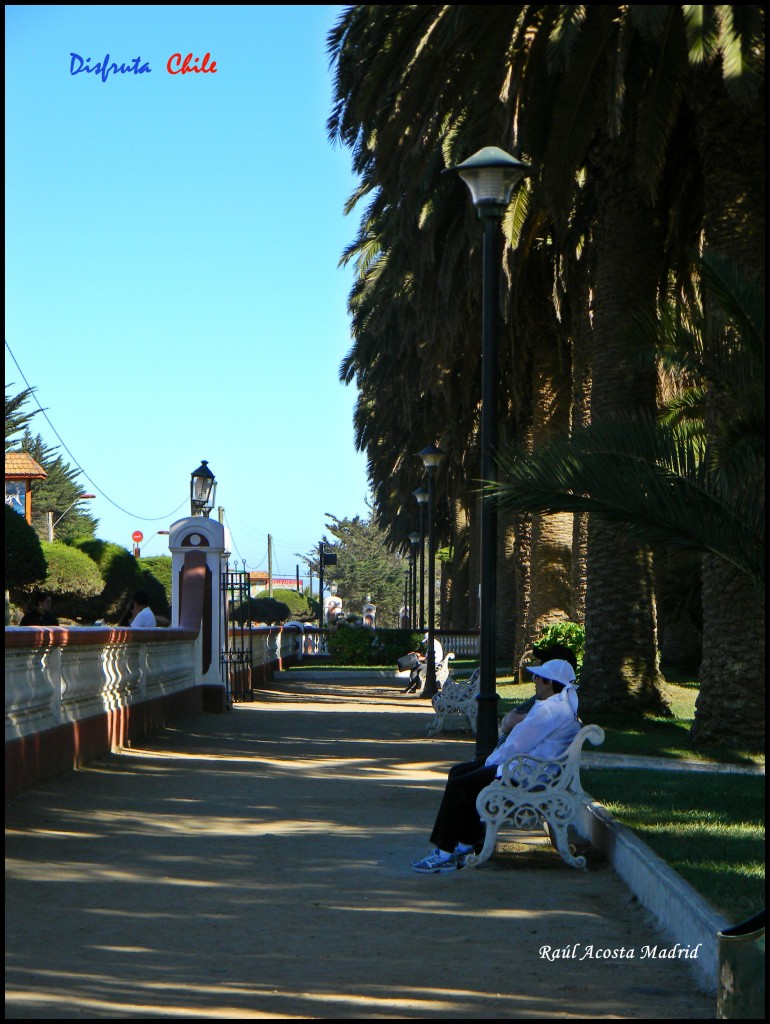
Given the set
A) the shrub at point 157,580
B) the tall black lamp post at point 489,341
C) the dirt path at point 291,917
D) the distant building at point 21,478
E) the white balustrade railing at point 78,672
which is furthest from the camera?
the distant building at point 21,478

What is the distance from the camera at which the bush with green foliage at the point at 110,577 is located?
47.7m

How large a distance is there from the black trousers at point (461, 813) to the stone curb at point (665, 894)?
856mm

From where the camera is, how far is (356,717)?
66.8 ft

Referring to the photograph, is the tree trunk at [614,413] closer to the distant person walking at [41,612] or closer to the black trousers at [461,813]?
the distant person walking at [41,612]

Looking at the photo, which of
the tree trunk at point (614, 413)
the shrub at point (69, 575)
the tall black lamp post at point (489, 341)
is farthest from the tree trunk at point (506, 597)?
the tall black lamp post at point (489, 341)

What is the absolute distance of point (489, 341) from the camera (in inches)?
410

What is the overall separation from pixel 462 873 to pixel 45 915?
2562 mm

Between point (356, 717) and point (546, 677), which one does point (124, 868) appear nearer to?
point (546, 677)

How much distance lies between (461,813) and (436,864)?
360 mm

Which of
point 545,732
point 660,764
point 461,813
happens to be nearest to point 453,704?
point 660,764

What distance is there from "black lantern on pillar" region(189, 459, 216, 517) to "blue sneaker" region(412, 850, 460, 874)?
1367 centimetres

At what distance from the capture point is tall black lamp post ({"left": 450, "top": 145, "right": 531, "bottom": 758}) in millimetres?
10070

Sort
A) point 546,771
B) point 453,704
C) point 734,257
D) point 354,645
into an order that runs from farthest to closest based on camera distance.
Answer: point 354,645
point 453,704
point 734,257
point 546,771

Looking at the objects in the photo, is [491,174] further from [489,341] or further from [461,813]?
[461,813]
